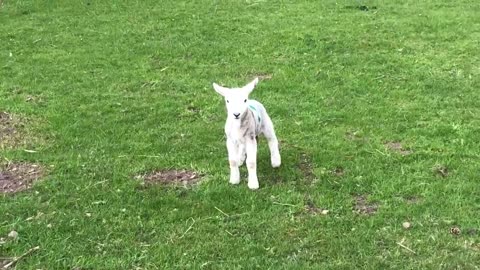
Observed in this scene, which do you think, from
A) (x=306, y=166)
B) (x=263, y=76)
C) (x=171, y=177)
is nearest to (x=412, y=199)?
(x=306, y=166)

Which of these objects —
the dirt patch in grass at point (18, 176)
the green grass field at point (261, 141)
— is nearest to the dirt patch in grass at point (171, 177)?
the green grass field at point (261, 141)

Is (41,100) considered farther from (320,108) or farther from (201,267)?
(201,267)

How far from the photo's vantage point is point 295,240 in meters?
6.20

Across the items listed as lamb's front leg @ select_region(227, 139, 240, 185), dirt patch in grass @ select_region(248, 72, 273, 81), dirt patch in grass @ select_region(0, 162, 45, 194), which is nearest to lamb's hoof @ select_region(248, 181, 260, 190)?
lamb's front leg @ select_region(227, 139, 240, 185)

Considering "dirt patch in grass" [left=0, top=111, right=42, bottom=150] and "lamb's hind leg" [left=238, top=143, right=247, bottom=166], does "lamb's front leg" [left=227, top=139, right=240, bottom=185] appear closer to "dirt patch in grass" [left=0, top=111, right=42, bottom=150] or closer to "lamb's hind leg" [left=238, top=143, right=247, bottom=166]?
"lamb's hind leg" [left=238, top=143, right=247, bottom=166]

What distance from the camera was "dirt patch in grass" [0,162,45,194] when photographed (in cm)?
750

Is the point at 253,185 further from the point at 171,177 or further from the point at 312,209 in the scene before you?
the point at 171,177

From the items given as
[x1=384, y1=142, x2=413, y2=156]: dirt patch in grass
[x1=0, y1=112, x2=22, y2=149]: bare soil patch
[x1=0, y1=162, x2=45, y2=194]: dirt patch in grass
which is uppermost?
[x1=0, y1=162, x2=45, y2=194]: dirt patch in grass

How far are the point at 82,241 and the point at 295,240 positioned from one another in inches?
75.0

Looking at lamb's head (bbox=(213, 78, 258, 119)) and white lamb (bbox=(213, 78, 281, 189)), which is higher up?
lamb's head (bbox=(213, 78, 258, 119))

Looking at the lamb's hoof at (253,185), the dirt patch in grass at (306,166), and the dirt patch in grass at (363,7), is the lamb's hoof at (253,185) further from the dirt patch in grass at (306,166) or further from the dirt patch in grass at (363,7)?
the dirt patch in grass at (363,7)

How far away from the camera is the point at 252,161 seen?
7.07 meters

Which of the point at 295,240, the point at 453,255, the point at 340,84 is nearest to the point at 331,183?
the point at 295,240

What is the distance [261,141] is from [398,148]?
1605mm
